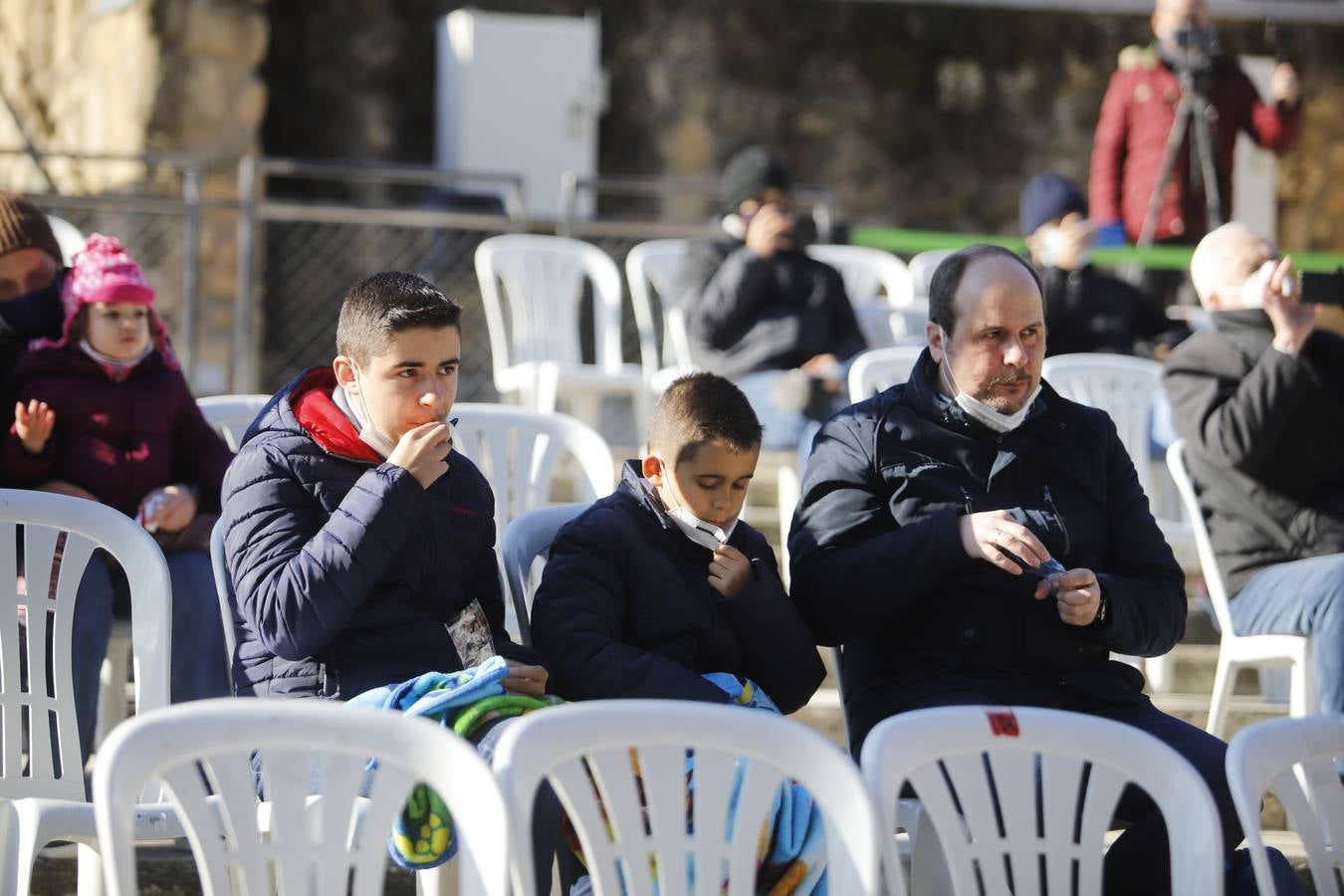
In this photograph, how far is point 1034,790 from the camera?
207 cm

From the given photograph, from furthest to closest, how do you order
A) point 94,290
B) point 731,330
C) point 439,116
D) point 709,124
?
point 709,124 → point 439,116 → point 731,330 → point 94,290

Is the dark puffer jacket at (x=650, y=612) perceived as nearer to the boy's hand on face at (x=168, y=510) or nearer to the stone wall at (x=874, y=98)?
the boy's hand on face at (x=168, y=510)

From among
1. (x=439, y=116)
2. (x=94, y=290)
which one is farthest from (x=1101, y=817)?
(x=439, y=116)

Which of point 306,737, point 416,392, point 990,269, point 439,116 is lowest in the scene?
point 306,737

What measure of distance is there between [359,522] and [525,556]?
0.60 m

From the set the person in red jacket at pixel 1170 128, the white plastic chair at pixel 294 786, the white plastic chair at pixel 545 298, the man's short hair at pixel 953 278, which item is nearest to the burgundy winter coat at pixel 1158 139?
the person in red jacket at pixel 1170 128

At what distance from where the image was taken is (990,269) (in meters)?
2.88

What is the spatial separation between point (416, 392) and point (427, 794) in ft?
2.22

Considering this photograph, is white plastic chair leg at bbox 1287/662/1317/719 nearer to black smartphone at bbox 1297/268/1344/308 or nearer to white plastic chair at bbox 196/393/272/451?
black smartphone at bbox 1297/268/1344/308

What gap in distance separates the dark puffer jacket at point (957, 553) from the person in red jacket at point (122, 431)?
3.95ft

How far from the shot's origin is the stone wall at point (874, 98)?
9.62 meters

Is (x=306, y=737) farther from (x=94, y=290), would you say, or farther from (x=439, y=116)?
(x=439, y=116)

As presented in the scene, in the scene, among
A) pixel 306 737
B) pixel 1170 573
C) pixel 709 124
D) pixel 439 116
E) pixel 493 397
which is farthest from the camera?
pixel 709 124

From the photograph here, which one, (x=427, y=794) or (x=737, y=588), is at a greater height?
(x=737, y=588)
